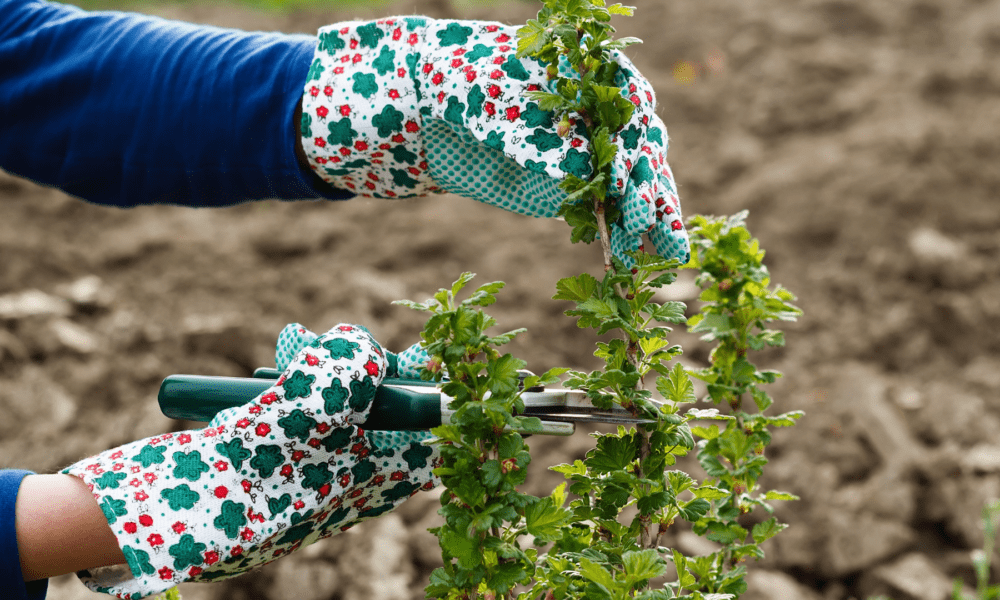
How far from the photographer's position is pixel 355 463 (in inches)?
39.2

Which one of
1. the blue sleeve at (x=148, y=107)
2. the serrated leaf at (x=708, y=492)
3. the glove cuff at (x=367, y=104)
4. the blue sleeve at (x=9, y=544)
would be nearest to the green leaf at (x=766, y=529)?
the serrated leaf at (x=708, y=492)

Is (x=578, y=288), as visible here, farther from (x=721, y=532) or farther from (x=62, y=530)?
(x=62, y=530)

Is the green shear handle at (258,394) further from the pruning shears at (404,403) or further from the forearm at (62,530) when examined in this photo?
the forearm at (62,530)

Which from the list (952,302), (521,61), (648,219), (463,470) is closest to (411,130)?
(521,61)

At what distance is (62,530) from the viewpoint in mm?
942

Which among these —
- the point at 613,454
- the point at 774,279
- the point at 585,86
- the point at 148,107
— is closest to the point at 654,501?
the point at 613,454

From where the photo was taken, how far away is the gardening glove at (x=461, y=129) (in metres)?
0.93

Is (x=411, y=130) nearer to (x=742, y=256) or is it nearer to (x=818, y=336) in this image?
(x=742, y=256)

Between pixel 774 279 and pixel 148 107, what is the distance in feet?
6.23

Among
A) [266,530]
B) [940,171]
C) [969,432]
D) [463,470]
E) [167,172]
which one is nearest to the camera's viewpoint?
[463,470]

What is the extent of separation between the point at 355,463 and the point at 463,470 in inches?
8.2

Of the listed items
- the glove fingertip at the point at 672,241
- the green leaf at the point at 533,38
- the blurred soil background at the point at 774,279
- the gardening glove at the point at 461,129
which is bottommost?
the blurred soil background at the point at 774,279

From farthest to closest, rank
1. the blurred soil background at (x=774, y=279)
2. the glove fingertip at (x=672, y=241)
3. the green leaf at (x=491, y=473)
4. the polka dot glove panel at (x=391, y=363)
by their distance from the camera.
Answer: the blurred soil background at (x=774, y=279) → the polka dot glove panel at (x=391, y=363) → the glove fingertip at (x=672, y=241) → the green leaf at (x=491, y=473)

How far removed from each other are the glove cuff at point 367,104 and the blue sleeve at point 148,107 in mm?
46
